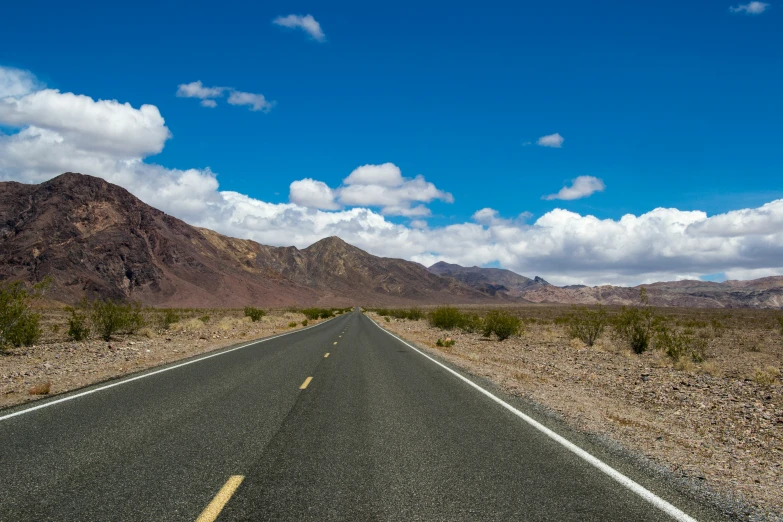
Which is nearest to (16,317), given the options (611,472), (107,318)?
(107,318)

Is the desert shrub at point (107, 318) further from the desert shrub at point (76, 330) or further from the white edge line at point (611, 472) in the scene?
the white edge line at point (611, 472)

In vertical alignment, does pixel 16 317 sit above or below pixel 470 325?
above

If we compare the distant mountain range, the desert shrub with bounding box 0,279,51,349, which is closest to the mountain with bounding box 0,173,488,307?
the distant mountain range

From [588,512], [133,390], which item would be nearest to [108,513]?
[588,512]

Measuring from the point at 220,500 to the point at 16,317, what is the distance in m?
18.9

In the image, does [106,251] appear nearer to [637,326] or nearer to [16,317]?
[16,317]

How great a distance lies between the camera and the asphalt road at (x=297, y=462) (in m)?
4.40

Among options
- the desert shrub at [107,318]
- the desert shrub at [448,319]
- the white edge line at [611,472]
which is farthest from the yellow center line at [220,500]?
the desert shrub at [448,319]

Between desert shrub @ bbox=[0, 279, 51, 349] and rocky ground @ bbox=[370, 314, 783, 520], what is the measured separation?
1607 cm

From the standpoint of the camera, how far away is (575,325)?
28688mm

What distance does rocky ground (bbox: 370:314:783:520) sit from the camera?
19.0 ft

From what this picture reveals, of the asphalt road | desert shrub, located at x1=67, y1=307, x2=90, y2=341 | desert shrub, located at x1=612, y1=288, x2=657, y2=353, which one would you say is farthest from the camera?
desert shrub, located at x1=612, y1=288, x2=657, y2=353

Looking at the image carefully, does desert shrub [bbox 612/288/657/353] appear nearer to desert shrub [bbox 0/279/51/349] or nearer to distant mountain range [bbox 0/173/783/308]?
desert shrub [bbox 0/279/51/349]

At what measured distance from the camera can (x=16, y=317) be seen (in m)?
18.8
